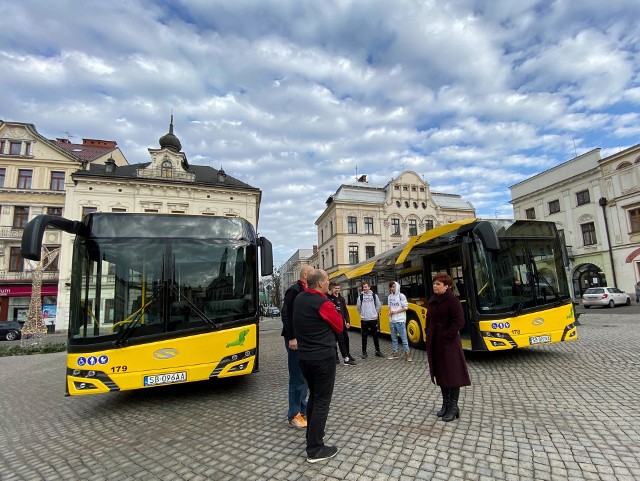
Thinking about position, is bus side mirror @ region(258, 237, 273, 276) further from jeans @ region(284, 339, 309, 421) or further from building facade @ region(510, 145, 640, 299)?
building facade @ region(510, 145, 640, 299)

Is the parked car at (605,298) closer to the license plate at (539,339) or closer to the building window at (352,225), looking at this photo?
the license plate at (539,339)

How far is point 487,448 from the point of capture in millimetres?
3461

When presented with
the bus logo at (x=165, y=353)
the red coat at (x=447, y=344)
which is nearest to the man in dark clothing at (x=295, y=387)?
the red coat at (x=447, y=344)

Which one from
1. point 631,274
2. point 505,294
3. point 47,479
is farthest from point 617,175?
point 47,479

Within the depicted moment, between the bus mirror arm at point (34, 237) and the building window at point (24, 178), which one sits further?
the building window at point (24, 178)

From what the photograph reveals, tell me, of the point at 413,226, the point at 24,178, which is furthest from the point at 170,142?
the point at 413,226

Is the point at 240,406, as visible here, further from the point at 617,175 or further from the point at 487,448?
the point at 617,175

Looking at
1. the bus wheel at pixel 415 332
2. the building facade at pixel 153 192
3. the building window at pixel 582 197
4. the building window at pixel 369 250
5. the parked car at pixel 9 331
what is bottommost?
the parked car at pixel 9 331

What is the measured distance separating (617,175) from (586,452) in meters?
37.1

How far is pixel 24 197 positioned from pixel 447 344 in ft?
133

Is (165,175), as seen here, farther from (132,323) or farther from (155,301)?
(132,323)

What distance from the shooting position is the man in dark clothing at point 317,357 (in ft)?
11.3

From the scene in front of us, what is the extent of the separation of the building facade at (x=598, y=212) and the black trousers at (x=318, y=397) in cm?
3342

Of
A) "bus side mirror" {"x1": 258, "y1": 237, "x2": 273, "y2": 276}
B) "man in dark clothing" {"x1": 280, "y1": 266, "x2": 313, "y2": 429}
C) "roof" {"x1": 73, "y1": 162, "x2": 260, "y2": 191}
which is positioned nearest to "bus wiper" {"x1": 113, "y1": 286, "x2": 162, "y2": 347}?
"bus side mirror" {"x1": 258, "y1": 237, "x2": 273, "y2": 276}
